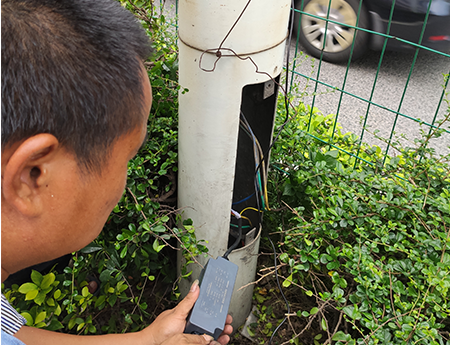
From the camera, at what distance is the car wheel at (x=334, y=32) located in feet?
13.2

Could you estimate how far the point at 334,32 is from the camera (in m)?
A: 4.10

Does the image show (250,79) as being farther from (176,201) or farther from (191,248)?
(176,201)

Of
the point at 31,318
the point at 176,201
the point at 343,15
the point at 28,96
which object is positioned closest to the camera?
the point at 28,96

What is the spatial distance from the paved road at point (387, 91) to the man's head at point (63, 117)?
2.95m

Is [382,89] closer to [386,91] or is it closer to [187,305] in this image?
[386,91]

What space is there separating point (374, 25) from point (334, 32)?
0.39 metres

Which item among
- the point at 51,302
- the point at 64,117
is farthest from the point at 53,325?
the point at 64,117

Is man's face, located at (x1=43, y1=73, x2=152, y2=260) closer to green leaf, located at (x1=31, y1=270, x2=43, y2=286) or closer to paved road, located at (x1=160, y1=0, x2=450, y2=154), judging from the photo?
green leaf, located at (x1=31, y1=270, x2=43, y2=286)

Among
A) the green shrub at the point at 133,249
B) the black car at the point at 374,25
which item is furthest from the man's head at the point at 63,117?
the black car at the point at 374,25

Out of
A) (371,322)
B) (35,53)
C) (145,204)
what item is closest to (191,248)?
(145,204)

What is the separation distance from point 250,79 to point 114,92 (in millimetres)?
693

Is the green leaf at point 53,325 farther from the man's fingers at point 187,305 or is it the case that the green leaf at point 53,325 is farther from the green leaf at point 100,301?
the man's fingers at point 187,305

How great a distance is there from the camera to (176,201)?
1.92m

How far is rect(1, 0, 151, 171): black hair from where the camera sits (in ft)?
2.14
